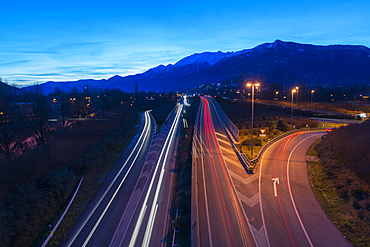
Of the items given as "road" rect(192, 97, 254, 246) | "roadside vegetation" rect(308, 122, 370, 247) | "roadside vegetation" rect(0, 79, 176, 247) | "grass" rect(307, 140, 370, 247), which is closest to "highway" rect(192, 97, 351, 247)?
"road" rect(192, 97, 254, 246)

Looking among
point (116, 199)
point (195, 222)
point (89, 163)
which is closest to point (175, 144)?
point (89, 163)

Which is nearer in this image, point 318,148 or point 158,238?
point 158,238

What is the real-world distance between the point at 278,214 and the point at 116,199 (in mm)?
11605

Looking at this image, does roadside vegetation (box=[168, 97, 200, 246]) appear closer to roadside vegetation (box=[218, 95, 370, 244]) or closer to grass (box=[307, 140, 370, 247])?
roadside vegetation (box=[218, 95, 370, 244])

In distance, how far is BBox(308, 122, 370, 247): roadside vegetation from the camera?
1321cm

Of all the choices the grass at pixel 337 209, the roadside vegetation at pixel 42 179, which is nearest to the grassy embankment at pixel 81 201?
the roadside vegetation at pixel 42 179

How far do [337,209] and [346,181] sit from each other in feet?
13.9

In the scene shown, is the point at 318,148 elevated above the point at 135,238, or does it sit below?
above

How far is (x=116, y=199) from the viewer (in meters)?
18.2

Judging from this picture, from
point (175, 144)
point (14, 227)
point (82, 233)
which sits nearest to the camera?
point (14, 227)

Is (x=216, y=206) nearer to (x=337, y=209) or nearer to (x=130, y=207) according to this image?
(x=130, y=207)

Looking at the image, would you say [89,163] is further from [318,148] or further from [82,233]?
[318,148]

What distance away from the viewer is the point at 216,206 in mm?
15977

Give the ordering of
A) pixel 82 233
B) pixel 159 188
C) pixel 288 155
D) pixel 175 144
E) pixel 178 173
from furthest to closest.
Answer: pixel 175 144, pixel 288 155, pixel 178 173, pixel 159 188, pixel 82 233
